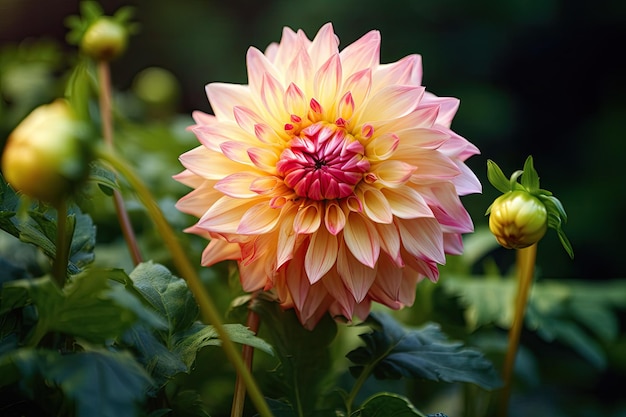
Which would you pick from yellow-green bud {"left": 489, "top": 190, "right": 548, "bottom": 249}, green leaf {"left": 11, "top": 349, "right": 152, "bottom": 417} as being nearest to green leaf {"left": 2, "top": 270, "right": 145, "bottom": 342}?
green leaf {"left": 11, "top": 349, "right": 152, "bottom": 417}

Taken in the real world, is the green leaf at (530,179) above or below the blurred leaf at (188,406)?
above

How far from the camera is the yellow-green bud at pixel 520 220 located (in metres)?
0.44

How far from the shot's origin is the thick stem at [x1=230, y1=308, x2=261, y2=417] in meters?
0.44

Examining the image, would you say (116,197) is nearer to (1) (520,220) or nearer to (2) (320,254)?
(2) (320,254)

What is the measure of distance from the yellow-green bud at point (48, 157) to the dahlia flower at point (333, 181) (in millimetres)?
140

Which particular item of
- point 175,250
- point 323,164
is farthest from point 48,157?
point 323,164

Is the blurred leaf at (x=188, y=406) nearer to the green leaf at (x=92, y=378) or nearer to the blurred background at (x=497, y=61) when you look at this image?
the green leaf at (x=92, y=378)

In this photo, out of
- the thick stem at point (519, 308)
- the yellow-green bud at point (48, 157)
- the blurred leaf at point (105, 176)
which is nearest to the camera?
the yellow-green bud at point (48, 157)

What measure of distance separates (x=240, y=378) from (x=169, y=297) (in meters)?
0.07

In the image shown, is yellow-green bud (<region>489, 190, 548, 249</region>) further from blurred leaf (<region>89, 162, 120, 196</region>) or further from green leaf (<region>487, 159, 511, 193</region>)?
blurred leaf (<region>89, 162, 120, 196</region>)

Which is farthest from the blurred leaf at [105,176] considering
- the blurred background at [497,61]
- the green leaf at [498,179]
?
the blurred background at [497,61]

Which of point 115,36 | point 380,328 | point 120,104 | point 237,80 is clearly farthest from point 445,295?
point 237,80

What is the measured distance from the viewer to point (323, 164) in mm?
452

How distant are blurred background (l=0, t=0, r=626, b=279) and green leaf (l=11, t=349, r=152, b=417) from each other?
58.3 inches
